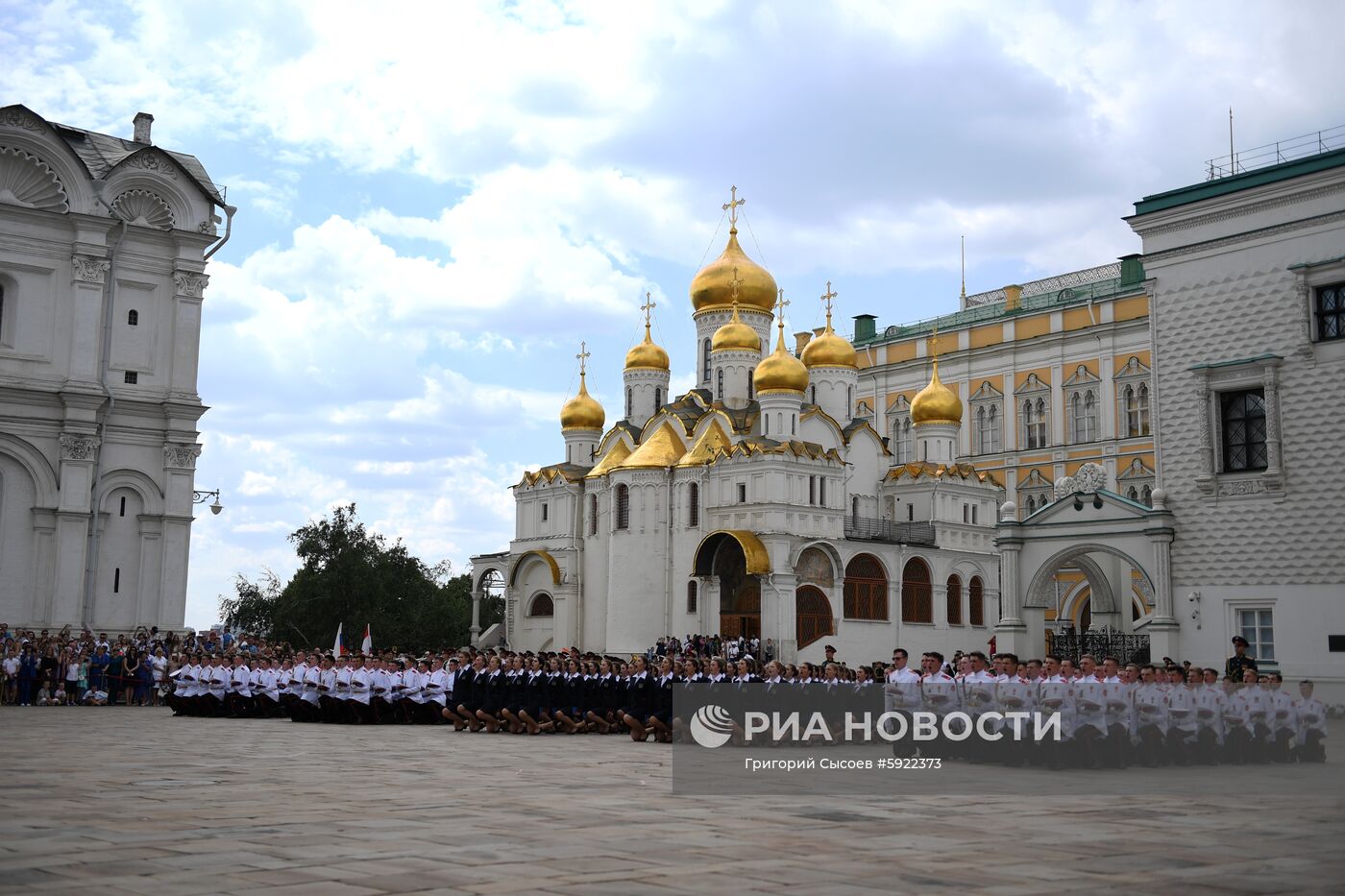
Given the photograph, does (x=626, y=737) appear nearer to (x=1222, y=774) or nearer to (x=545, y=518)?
(x=1222, y=774)

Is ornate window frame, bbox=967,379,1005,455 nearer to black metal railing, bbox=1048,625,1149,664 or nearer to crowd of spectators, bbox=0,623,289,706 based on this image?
black metal railing, bbox=1048,625,1149,664

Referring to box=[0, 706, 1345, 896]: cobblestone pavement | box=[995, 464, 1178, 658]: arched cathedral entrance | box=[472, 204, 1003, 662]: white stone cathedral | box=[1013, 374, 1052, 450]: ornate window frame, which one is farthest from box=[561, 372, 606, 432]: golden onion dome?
box=[0, 706, 1345, 896]: cobblestone pavement

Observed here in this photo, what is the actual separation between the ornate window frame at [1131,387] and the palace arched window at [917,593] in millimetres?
9832

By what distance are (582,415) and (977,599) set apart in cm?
1643

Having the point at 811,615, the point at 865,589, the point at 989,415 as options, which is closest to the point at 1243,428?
the point at 811,615

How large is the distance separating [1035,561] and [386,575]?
3169cm

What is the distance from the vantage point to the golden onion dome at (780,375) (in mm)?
44188

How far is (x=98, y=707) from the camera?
27.3m

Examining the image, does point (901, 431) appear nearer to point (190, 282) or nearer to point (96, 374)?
point (190, 282)

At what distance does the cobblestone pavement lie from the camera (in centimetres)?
687

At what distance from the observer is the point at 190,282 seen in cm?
3588

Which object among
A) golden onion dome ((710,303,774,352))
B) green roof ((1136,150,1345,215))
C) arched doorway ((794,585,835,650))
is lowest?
arched doorway ((794,585,835,650))

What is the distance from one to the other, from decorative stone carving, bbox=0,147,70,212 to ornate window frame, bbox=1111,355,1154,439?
35675mm

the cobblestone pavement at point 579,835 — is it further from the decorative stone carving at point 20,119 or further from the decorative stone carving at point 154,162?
the decorative stone carving at point 154,162
